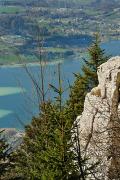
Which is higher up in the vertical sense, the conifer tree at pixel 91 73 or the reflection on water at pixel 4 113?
the reflection on water at pixel 4 113

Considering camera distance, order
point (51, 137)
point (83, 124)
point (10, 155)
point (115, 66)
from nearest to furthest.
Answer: point (51, 137)
point (10, 155)
point (83, 124)
point (115, 66)

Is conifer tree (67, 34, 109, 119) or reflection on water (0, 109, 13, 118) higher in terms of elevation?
reflection on water (0, 109, 13, 118)

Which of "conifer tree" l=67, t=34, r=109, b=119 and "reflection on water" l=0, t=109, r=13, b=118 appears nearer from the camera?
"conifer tree" l=67, t=34, r=109, b=119

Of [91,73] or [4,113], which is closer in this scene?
[91,73]

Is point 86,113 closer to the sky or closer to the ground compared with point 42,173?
closer to the sky

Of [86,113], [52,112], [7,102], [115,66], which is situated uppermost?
[7,102]

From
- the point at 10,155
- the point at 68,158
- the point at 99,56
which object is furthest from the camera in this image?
the point at 99,56

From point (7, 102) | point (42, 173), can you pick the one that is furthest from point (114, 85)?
point (7, 102)

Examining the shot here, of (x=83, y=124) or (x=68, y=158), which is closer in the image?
(x=68, y=158)

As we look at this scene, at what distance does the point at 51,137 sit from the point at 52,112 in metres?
0.85

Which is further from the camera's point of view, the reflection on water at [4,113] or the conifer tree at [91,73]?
the reflection on water at [4,113]

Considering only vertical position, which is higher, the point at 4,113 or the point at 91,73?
the point at 4,113

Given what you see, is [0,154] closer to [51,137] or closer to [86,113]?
[51,137]

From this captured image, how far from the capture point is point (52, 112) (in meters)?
12.9
